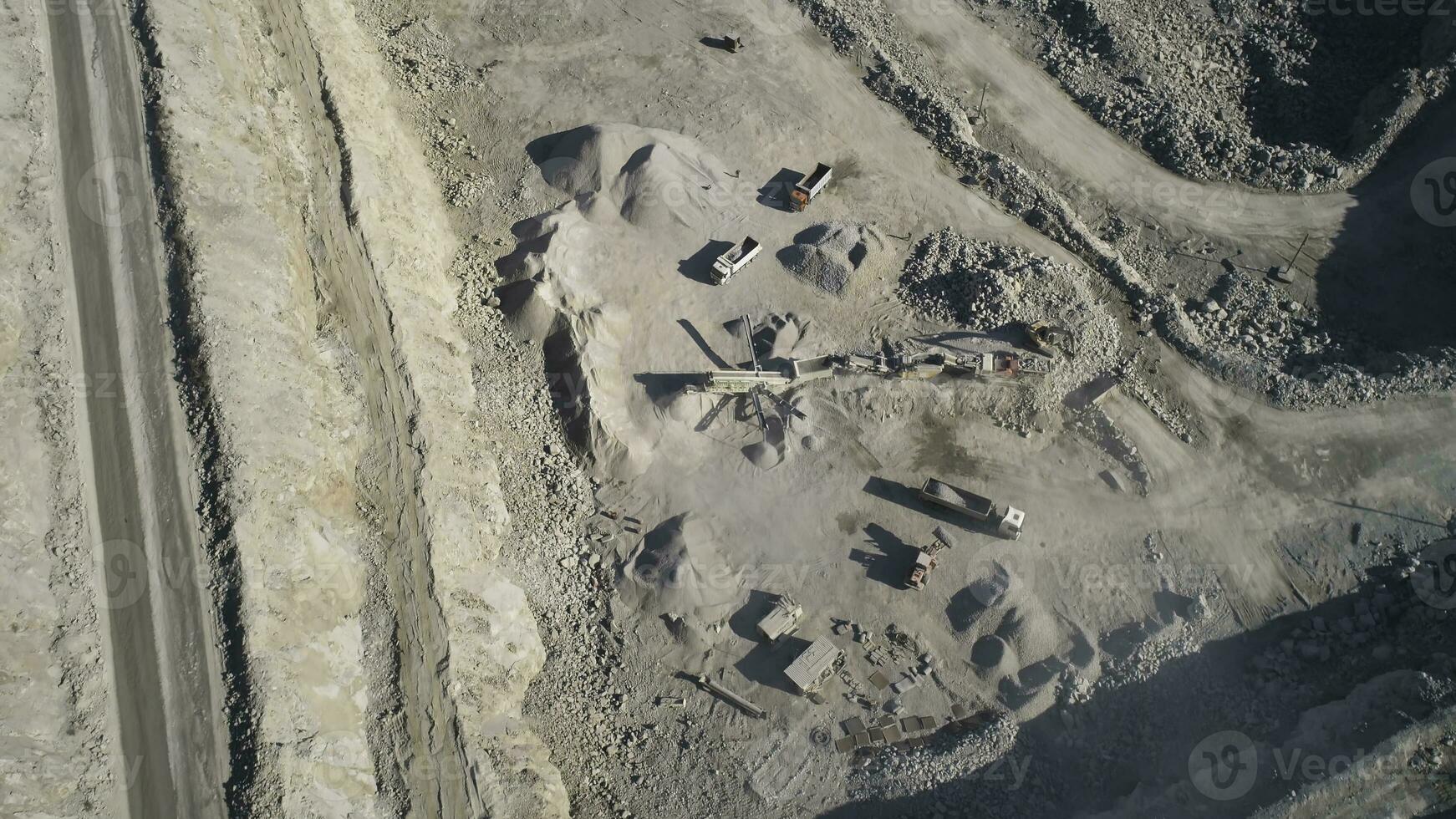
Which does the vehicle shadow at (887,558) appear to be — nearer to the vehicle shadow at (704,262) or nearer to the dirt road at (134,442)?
the vehicle shadow at (704,262)

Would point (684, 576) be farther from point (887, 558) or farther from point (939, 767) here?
point (939, 767)

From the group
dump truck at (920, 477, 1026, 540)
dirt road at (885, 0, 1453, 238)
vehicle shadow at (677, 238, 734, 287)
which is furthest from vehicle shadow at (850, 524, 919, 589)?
dirt road at (885, 0, 1453, 238)

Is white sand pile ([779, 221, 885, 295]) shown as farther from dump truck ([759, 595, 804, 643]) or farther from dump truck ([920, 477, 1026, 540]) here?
dump truck ([759, 595, 804, 643])

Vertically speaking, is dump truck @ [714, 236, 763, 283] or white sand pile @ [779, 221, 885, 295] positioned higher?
white sand pile @ [779, 221, 885, 295]

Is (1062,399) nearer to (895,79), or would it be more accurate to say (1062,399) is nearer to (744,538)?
(744,538)

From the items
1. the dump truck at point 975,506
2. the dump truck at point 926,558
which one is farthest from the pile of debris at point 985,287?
the dump truck at point 926,558

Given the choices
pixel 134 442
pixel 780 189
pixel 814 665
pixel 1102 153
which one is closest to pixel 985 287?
pixel 780 189

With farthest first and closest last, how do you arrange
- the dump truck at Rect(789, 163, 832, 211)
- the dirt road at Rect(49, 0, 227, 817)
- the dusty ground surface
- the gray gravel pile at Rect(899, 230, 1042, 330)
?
the dump truck at Rect(789, 163, 832, 211) → the gray gravel pile at Rect(899, 230, 1042, 330) → the dusty ground surface → the dirt road at Rect(49, 0, 227, 817)
